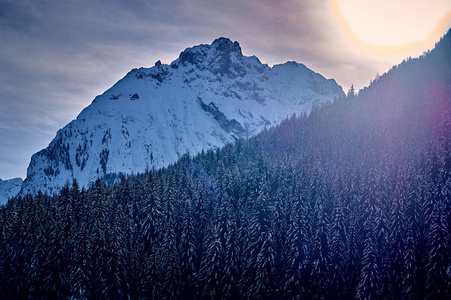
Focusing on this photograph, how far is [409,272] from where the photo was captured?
146ft

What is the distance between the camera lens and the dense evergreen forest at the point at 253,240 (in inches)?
1737

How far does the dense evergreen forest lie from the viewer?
1737 inches

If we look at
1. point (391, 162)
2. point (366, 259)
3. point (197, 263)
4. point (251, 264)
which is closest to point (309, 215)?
point (366, 259)

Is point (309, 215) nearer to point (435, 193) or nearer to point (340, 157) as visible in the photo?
point (435, 193)

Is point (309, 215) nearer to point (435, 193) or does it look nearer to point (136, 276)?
point (435, 193)

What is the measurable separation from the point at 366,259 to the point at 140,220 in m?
42.6

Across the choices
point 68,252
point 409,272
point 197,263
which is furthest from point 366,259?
point 68,252

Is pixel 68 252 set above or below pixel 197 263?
above

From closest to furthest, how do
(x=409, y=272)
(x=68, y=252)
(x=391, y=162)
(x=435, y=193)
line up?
(x=409, y=272), (x=68, y=252), (x=435, y=193), (x=391, y=162)

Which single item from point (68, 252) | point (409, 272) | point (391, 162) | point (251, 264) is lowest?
point (409, 272)

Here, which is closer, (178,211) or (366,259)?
(366,259)

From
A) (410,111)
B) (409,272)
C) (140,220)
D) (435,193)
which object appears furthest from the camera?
(410,111)

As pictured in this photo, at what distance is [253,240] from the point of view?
45.4 metres

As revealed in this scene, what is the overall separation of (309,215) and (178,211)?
27651 millimetres
